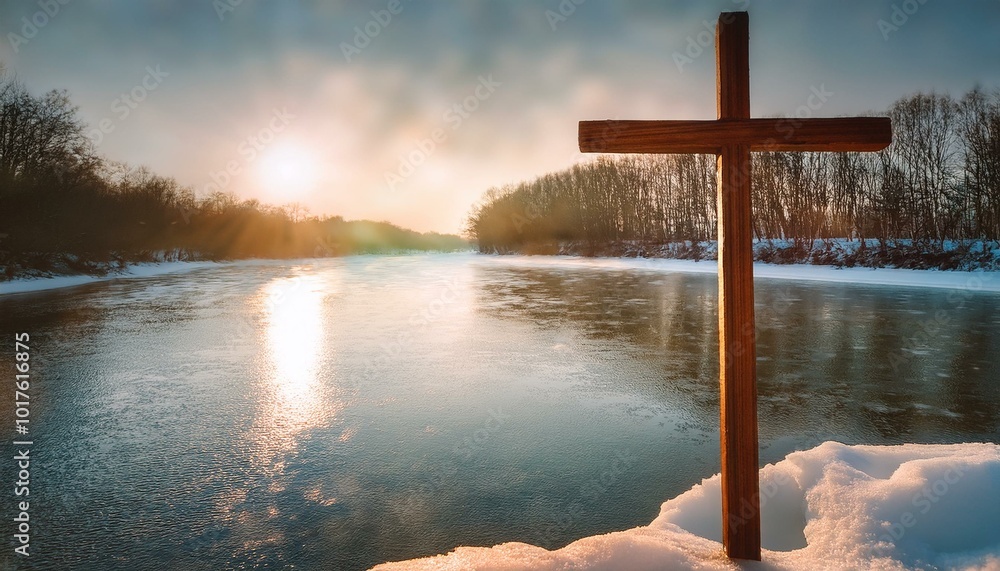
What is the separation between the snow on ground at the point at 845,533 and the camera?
2.05 metres

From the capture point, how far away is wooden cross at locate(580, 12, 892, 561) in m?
2.09

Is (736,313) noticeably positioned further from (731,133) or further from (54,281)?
(54,281)

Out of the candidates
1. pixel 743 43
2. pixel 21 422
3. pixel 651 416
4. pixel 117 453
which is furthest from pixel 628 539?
pixel 21 422

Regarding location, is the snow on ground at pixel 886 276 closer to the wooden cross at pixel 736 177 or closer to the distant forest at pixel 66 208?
the wooden cross at pixel 736 177

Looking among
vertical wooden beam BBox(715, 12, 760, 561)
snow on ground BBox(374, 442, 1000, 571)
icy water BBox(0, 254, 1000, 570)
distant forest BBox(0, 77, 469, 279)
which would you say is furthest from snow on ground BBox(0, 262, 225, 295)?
vertical wooden beam BBox(715, 12, 760, 561)

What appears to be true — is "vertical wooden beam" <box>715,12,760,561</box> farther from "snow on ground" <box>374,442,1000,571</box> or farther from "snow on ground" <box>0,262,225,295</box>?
"snow on ground" <box>0,262,225,295</box>

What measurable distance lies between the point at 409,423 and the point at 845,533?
12.3 ft

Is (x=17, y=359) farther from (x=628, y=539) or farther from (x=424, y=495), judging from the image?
(x=628, y=539)

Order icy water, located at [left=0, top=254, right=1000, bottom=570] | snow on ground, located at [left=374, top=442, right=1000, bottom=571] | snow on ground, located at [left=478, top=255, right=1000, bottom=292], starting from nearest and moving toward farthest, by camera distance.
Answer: snow on ground, located at [left=374, top=442, right=1000, bottom=571], icy water, located at [left=0, top=254, right=1000, bottom=570], snow on ground, located at [left=478, top=255, right=1000, bottom=292]

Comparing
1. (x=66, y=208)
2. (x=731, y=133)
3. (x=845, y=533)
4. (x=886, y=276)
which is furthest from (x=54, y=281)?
(x=886, y=276)

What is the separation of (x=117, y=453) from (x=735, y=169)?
5344 mm

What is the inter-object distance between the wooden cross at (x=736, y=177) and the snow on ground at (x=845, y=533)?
0.31m

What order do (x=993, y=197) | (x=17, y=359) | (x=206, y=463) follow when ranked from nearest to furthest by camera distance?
1. (x=206, y=463)
2. (x=17, y=359)
3. (x=993, y=197)

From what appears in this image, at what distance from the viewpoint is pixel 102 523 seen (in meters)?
3.10
